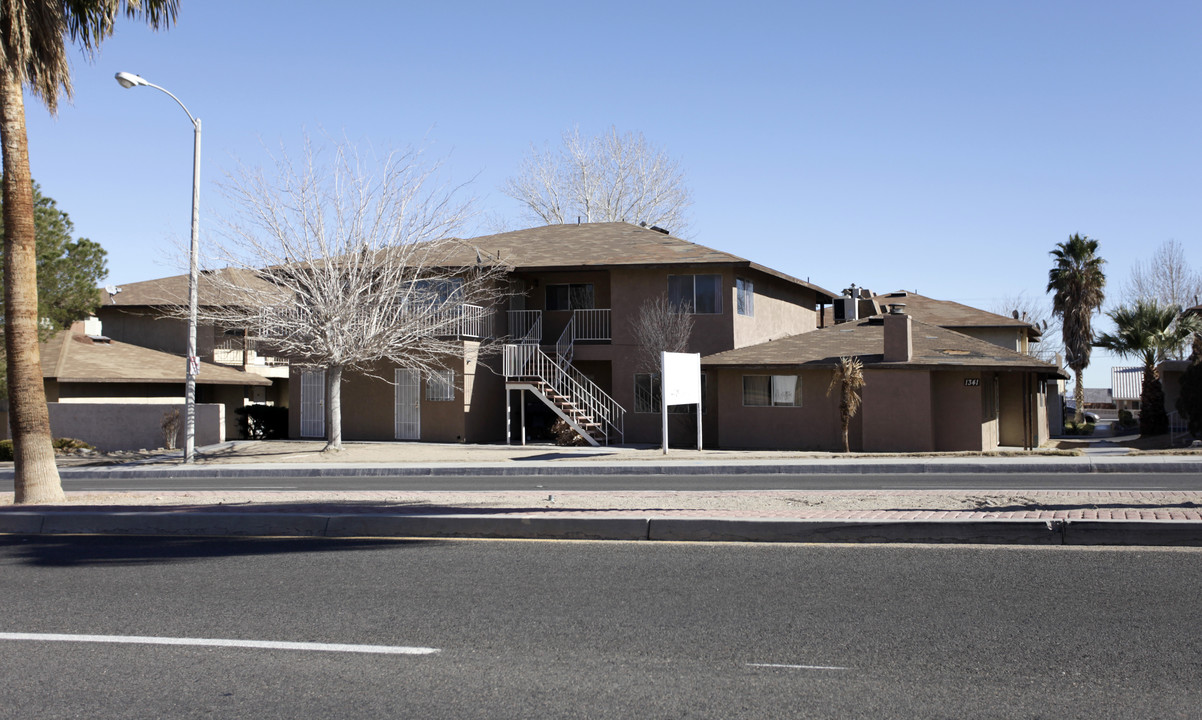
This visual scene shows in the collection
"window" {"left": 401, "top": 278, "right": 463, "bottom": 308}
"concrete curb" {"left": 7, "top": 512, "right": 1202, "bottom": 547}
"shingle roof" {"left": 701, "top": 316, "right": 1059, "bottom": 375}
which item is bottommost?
"concrete curb" {"left": 7, "top": 512, "right": 1202, "bottom": 547}

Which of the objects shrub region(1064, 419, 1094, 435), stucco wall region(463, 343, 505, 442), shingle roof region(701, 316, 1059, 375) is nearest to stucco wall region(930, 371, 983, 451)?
shingle roof region(701, 316, 1059, 375)

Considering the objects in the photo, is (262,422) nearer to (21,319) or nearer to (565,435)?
(565,435)

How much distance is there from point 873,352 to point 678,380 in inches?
259

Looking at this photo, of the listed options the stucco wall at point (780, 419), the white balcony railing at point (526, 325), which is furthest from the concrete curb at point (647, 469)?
the white balcony railing at point (526, 325)

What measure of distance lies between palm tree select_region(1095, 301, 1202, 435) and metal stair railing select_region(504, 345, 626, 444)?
59.2 feet

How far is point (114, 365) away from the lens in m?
34.4

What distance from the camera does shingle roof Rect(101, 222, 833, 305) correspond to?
1152 inches

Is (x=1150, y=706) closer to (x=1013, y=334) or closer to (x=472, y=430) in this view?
(x=472, y=430)

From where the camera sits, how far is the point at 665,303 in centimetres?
2961

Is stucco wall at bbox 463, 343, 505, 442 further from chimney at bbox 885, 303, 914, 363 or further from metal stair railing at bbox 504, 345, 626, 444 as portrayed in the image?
chimney at bbox 885, 303, 914, 363

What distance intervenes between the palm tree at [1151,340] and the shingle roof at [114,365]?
31.4 m

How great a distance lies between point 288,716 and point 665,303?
25.0 metres

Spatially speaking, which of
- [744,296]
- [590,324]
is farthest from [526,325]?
[744,296]

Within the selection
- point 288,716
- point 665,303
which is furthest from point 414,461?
point 288,716
